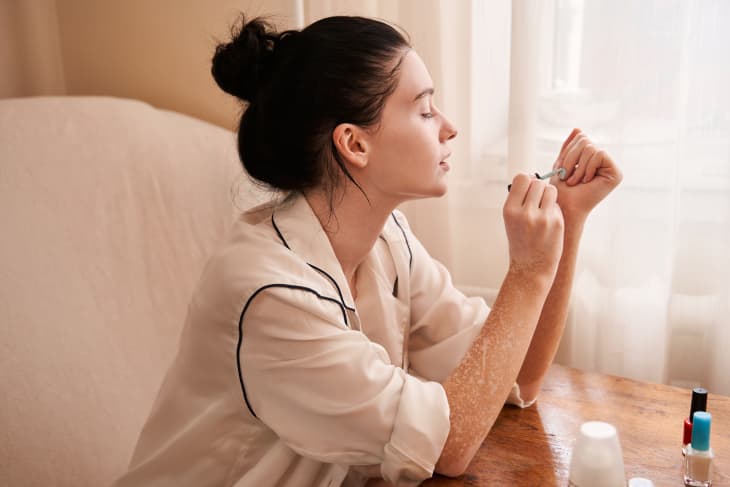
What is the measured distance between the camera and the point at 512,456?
0.98m

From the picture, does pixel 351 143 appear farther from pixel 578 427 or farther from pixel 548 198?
pixel 578 427

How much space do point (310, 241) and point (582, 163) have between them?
16.2 inches

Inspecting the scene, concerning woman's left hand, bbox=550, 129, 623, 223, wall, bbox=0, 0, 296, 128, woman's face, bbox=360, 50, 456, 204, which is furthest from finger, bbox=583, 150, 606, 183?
wall, bbox=0, 0, 296, 128

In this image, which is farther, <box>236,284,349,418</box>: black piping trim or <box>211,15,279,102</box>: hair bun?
<box>211,15,279,102</box>: hair bun

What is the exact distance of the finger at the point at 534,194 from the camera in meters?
0.97

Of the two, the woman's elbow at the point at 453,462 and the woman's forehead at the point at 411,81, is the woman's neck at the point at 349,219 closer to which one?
the woman's forehead at the point at 411,81

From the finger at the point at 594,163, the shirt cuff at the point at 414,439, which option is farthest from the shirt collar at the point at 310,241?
the finger at the point at 594,163

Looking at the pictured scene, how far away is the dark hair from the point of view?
96 cm

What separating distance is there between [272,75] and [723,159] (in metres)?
0.77

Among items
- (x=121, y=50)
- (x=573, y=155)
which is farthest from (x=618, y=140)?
(x=121, y=50)

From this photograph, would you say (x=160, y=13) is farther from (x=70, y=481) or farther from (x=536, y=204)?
(x=536, y=204)

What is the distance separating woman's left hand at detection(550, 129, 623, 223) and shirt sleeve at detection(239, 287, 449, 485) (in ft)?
1.23

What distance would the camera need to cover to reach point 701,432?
88cm

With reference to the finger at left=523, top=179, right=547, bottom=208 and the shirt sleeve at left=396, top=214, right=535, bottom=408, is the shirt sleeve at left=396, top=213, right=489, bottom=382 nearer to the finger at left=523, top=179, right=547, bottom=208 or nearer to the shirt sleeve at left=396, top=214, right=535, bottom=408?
the shirt sleeve at left=396, top=214, right=535, bottom=408
